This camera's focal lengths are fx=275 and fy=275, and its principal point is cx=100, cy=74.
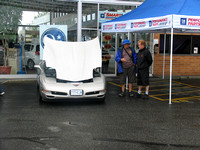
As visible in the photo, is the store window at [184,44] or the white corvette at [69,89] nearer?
the white corvette at [69,89]

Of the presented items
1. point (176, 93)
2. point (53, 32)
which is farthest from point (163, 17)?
point (53, 32)

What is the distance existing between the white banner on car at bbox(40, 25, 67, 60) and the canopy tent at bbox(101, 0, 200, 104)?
11.1 feet

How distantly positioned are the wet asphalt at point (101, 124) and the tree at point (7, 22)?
453 centimetres

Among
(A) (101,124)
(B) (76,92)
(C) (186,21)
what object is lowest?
(A) (101,124)

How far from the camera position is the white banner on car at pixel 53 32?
12.8m

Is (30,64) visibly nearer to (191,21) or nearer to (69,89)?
(69,89)

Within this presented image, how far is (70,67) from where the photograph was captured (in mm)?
7684

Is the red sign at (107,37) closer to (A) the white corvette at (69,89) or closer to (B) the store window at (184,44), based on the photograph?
(B) the store window at (184,44)

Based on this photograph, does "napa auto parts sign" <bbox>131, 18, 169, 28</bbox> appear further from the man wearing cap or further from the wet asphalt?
the wet asphalt

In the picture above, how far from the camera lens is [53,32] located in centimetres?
1291

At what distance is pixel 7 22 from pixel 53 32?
6.86 feet

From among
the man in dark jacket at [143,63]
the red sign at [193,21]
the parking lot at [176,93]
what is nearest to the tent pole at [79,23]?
the parking lot at [176,93]

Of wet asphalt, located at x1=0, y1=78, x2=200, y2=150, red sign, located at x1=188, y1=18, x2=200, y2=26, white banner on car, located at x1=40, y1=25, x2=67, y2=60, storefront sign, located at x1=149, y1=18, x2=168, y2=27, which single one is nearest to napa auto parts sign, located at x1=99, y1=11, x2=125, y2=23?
white banner on car, located at x1=40, y1=25, x2=67, y2=60

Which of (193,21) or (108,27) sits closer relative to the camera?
(193,21)
